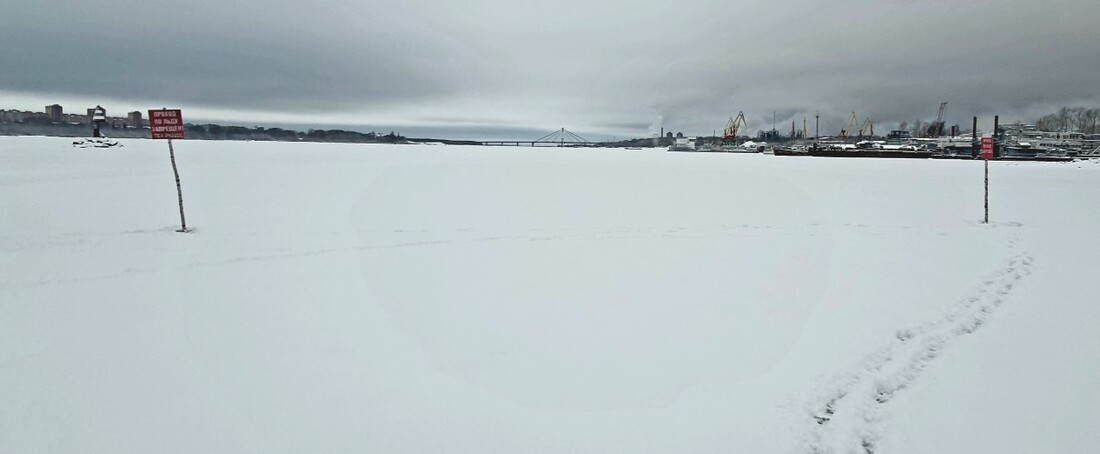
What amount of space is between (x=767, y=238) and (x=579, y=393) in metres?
8.77

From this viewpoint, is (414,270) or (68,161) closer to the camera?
(414,270)

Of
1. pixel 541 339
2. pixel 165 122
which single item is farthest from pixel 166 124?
pixel 541 339

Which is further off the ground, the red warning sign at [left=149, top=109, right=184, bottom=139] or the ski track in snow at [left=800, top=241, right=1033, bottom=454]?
the red warning sign at [left=149, top=109, right=184, bottom=139]

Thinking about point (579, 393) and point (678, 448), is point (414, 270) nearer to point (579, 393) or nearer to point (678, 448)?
point (579, 393)

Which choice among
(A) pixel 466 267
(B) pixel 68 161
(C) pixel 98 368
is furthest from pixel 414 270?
(B) pixel 68 161

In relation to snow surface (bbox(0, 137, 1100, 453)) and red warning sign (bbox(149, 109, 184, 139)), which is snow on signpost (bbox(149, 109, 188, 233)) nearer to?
red warning sign (bbox(149, 109, 184, 139))

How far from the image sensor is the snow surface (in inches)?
150

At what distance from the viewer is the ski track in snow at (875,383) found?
3.79 meters

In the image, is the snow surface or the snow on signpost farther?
the snow on signpost

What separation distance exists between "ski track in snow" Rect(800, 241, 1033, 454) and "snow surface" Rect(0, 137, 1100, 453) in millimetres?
23

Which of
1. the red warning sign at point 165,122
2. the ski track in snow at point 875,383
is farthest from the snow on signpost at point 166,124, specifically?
the ski track in snow at point 875,383

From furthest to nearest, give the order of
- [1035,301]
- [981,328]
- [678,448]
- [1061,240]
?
1. [1061,240]
2. [1035,301]
3. [981,328]
4. [678,448]

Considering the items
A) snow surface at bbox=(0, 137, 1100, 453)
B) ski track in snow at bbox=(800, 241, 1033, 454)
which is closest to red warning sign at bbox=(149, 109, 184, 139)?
snow surface at bbox=(0, 137, 1100, 453)

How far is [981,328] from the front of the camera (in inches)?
233
